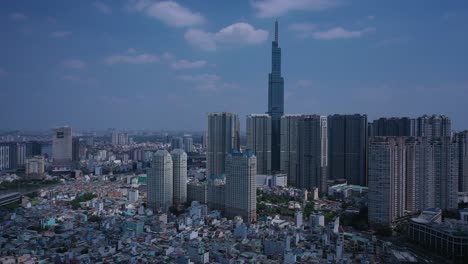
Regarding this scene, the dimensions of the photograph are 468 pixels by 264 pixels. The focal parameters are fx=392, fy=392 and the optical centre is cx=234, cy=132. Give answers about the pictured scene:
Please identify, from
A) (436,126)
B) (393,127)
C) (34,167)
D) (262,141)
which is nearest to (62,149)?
(34,167)

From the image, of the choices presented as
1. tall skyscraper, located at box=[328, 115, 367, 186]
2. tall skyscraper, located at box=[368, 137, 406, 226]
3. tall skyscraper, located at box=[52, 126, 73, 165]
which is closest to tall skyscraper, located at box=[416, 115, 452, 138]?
tall skyscraper, located at box=[328, 115, 367, 186]

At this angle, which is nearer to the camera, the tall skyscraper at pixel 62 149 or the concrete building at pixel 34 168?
the concrete building at pixel 34 168

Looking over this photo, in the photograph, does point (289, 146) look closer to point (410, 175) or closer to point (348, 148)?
point (348, 148)

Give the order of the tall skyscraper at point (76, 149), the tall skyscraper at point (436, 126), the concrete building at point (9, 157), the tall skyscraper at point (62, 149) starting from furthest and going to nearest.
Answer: the tall skyscraper at point (76, 149)
the tall skyscraper at point (62, 149)
the concrete building at point (9, 157)
the tall skyscraper at point (436, 126)

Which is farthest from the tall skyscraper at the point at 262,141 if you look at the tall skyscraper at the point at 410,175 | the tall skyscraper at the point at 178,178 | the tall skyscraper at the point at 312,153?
the tall skyscraper at the point at 410,175

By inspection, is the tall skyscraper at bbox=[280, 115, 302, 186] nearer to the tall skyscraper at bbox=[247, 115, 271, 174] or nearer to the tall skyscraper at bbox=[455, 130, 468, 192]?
the tall skyscraper at bbox=[247, 115, 271, 174]

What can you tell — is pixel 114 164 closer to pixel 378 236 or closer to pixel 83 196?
pixel 83 196

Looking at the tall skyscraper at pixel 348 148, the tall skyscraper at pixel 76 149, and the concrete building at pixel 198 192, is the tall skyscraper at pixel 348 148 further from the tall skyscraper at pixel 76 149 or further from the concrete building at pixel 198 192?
the tall skyscraper at pixel 76 149
